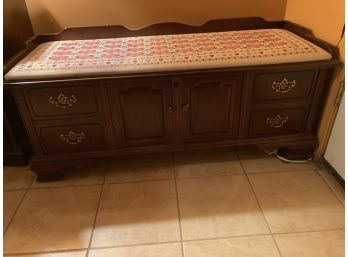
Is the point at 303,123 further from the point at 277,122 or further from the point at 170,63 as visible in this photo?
the point at 170,63

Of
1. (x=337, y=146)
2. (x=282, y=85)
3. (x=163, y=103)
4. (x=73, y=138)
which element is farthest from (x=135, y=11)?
(x=337, y=146)

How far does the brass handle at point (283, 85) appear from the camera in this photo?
1.17 m

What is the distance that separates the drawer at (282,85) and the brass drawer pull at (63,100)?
795 mm

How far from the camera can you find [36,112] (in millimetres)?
1143

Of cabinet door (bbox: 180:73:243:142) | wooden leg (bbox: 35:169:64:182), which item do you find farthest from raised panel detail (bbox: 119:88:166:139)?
wooden leg (bbox: 35:169:64:182)

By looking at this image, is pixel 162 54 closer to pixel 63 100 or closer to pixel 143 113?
pixel 143 113

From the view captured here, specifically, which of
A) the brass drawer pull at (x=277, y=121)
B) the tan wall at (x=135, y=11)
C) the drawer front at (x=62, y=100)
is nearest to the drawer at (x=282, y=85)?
the brass drawer pull at (x=277, y=121)

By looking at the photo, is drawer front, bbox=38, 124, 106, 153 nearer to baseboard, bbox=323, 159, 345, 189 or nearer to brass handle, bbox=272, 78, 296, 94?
brass handle, bbox=272, 78, 296, 94

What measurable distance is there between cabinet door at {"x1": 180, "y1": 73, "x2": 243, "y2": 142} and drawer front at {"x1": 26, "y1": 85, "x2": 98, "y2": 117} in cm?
41

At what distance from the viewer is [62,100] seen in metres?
1.12

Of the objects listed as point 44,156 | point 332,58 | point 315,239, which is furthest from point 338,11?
point 44,156

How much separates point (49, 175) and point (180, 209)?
0.69 m

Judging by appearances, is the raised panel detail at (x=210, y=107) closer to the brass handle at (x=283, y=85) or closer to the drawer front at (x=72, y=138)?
the brass handle at (x=283, y=85)

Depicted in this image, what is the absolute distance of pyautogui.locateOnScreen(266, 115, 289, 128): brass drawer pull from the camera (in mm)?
1283
